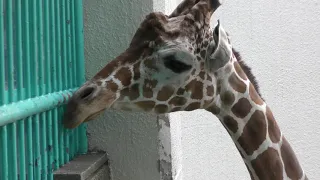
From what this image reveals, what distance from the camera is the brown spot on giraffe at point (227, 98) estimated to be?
71.2 inches

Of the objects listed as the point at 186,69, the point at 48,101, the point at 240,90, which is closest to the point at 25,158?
the point at 48,101

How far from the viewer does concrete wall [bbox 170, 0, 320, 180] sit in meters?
3.68

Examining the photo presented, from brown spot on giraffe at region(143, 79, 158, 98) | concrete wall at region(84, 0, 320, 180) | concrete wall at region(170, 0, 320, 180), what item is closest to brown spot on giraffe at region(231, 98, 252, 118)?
brown spot on giraffe at region(143, 79, 158, 98)

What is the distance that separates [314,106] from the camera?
154 inches

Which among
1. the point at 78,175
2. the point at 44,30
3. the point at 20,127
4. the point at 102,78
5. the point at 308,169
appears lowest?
the point at 308,169

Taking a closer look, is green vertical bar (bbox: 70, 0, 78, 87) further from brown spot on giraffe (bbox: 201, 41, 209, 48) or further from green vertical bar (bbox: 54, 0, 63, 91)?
brown spot on giraffe (bbox: 201, 41, 209, 48)

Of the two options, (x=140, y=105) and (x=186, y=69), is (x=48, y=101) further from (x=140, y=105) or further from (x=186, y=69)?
(x=186, y=69)

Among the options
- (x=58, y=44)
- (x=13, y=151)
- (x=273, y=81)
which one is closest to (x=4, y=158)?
(x=13, y=151)

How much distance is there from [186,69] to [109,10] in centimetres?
82

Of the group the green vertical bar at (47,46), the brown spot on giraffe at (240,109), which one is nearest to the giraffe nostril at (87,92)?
the green vertical bar at (47,46)

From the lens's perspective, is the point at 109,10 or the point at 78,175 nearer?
the point at 78,175

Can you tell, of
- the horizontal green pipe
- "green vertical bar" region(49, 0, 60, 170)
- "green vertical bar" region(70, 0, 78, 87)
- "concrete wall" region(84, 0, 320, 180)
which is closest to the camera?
the horizontal green pipe

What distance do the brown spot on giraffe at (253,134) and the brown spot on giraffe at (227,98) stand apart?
0.10 m

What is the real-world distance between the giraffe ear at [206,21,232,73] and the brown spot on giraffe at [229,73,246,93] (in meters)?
0.10
